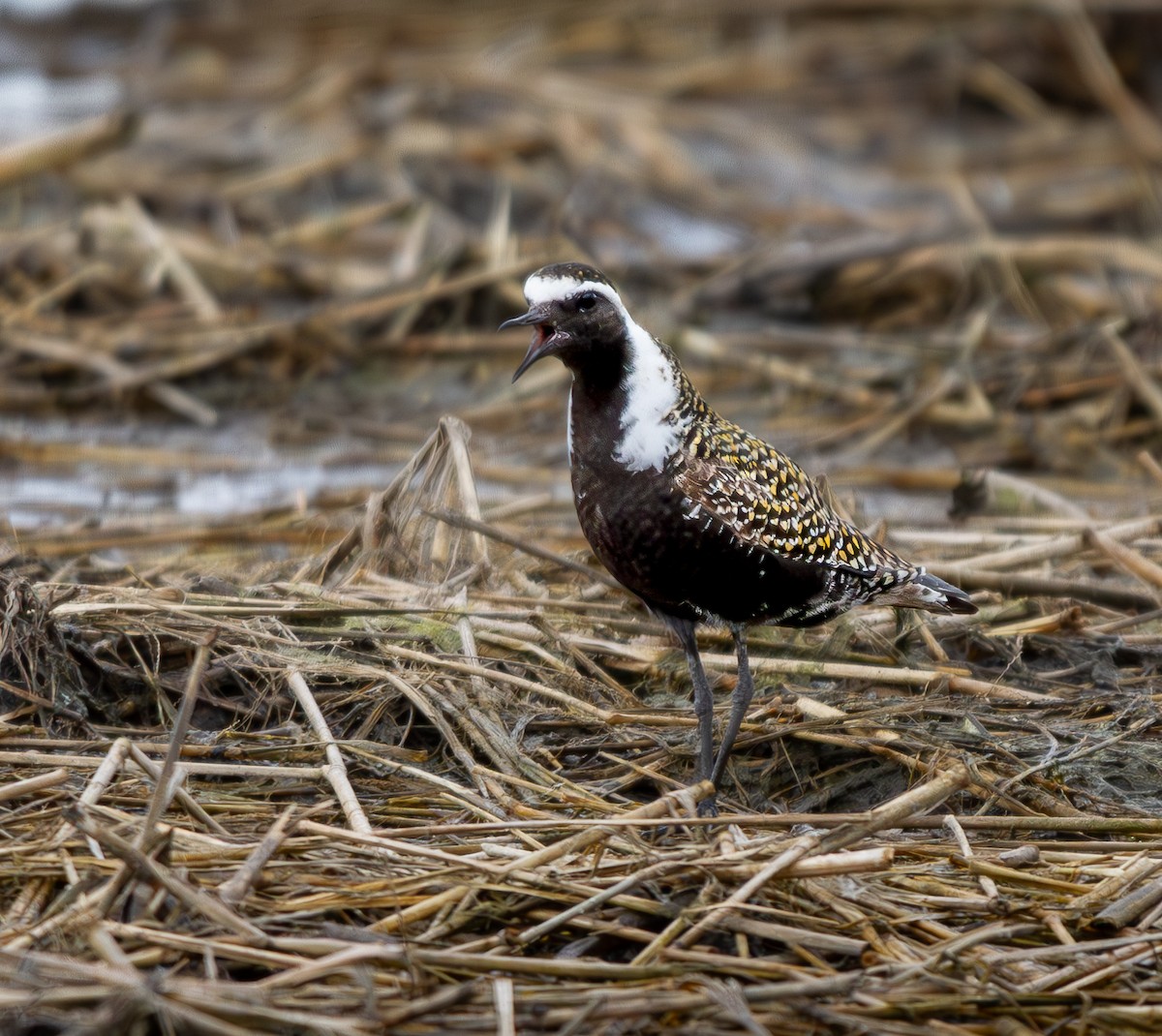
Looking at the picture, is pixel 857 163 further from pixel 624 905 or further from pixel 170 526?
pixel 624 905

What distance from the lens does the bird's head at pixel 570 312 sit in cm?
450

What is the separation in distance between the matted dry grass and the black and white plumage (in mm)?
367

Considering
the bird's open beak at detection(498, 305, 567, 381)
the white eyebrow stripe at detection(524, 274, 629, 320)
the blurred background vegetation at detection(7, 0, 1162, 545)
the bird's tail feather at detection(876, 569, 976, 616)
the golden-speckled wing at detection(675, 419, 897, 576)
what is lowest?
the blurred background vegetation at detection(7, 0, 1162, 545)

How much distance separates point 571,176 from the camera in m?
11.0

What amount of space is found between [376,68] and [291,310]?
11.4ft

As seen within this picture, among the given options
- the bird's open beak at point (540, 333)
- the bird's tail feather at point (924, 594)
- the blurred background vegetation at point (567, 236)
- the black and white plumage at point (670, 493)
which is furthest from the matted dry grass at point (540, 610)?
the bird's open beak at point (540, 333)

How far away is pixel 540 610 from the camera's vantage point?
5.50m

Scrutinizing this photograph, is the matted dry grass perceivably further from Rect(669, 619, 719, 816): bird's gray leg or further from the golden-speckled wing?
the golden-speckled wing

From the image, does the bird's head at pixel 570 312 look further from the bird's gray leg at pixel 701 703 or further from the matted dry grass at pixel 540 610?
the matted dry grass at pixel 540 610

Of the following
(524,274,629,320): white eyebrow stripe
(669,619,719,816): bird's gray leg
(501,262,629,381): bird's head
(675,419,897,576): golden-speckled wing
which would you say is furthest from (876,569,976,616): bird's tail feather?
(524,274,629,320): white eyebrow stripe

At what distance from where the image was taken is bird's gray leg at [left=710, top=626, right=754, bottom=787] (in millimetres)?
4688

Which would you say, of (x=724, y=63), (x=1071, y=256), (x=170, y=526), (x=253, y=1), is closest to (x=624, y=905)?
(x=170, y=526)

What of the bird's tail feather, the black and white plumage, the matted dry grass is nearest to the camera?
the matted dry grass

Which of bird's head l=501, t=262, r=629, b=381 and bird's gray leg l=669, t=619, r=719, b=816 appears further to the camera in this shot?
bird's gray leg l=669, t=619, r=719, b=816
